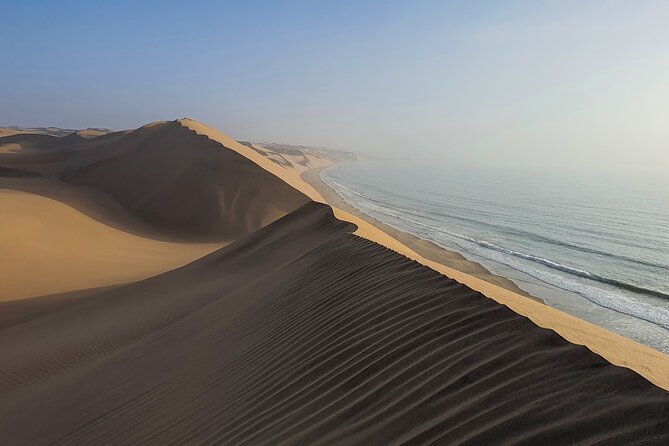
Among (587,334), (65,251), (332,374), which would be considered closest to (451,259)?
(65,251)

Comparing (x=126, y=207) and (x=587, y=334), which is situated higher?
(x=587, y=334)

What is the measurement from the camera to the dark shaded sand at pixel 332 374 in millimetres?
2176

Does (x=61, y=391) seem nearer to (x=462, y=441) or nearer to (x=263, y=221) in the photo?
(x=462, y=441)

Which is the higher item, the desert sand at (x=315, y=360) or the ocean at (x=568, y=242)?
the desert sand at (x=315, y=360)

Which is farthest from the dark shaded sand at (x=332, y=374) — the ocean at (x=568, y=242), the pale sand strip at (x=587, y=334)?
the ocean at (x=568, y=242)

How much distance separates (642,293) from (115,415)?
15.6m

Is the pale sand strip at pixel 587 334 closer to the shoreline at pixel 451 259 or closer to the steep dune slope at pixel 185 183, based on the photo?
the shoreline at pixel 451 259

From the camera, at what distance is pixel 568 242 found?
22578mm

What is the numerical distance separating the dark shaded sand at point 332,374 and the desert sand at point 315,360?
0.01m

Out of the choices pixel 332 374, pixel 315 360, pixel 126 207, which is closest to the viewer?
pixel 332 374

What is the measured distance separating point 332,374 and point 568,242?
22.2 meters

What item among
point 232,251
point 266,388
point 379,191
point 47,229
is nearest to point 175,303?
point 232,251

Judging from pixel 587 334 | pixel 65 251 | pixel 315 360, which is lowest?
pixel 65 251

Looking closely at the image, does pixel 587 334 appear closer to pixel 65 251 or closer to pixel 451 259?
pixel 451 259
